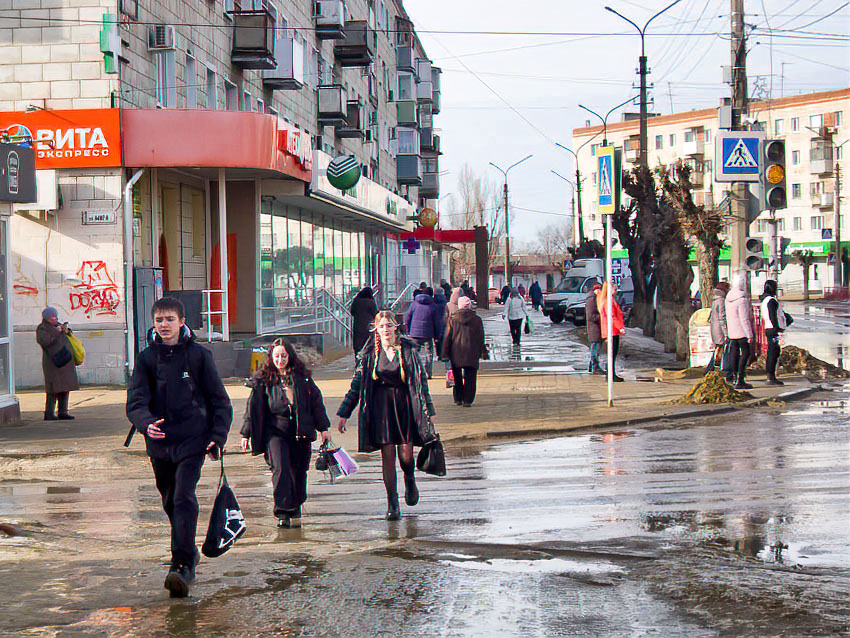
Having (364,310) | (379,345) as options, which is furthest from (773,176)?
(379,345)

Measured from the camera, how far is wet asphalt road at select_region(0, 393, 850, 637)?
17.5 ft

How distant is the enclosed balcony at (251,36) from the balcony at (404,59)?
108 feet

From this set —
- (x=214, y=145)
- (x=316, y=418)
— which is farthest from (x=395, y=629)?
(x=214, y=145)

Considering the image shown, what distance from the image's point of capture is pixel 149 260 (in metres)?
20.7

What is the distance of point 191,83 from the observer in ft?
75.5

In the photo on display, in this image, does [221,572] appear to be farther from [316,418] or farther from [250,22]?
[250,22]

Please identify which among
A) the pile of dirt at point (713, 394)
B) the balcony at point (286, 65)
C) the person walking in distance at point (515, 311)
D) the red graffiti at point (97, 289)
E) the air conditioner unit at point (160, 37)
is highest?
the balcony at point (286, 65)

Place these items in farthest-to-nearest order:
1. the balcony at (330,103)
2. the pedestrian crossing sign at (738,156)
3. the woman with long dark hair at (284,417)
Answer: the balcony at (330,103)
the pedestrian crossing sign at (738,156)
the woman with long dark hair at (284,417)

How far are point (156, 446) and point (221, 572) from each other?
89cm

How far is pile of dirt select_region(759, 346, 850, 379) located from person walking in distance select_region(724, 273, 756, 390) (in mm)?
2574

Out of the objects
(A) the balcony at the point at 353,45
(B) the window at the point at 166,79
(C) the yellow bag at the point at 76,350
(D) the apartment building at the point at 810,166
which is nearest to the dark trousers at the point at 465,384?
(C) the yellow bag at the point at 76,350

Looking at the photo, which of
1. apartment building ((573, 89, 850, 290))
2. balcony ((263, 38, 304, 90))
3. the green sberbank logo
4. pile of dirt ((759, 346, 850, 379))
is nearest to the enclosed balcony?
balcony ((263, 38, 304, 90))

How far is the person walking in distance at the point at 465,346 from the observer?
51.9ft

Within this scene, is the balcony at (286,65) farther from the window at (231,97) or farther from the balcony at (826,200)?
the balcony at (826,200)
